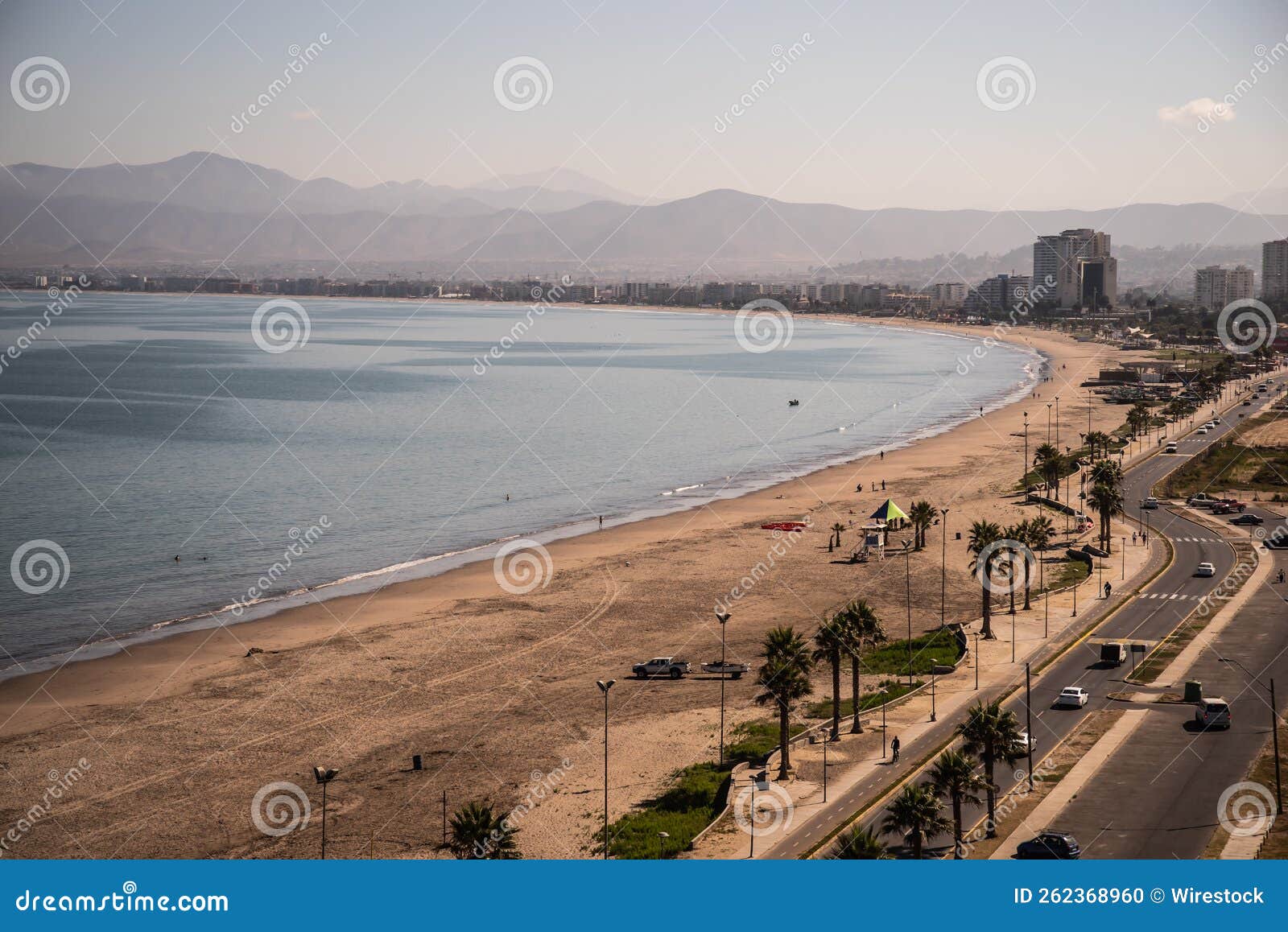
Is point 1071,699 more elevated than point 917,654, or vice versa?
point 1071,699

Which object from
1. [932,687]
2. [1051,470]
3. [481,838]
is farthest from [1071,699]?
[1051,470]

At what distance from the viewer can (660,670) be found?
106 ft

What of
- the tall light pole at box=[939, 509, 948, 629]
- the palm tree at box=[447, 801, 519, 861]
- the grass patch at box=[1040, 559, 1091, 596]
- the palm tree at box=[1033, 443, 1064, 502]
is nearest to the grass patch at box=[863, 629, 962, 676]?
the tall light pole at box=[939, 509, 948, 629]

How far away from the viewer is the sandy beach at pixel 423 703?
76.5ft

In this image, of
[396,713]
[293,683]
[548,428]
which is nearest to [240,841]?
[396,713]

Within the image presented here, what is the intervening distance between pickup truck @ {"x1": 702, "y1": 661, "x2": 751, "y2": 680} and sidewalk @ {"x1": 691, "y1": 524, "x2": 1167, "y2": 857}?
5.21m

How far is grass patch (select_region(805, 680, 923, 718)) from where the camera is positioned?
28047mm

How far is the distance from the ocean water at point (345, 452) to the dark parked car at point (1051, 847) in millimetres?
27473

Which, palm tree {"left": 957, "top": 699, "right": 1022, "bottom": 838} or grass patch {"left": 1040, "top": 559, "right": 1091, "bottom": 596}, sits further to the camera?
grass patch {"left": 1040, "top": 559, "right": 1091, "bottom": 596}

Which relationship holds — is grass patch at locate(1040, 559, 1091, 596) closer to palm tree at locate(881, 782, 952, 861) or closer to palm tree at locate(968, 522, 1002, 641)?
palm tree at locate(968, 522, 1002, 641)

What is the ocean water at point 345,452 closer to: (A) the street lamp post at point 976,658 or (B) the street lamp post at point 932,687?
(B) the street lamp post at point 932,687

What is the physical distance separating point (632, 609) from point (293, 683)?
12.0m

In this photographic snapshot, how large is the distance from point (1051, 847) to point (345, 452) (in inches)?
2415

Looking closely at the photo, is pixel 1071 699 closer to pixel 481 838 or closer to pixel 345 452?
pixel 481 838
